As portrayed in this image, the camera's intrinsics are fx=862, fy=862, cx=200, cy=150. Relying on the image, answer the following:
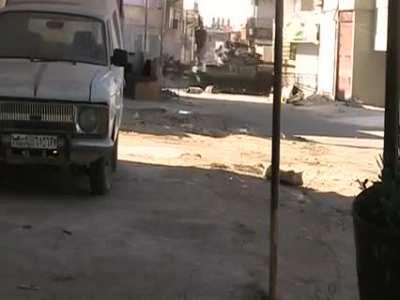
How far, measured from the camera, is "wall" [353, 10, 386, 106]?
35562mm

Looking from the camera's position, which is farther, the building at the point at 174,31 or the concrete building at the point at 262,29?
the concrete building at the point at 262,29

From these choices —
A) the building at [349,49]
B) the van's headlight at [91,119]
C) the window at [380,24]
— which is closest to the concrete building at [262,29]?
the building at [349,49]

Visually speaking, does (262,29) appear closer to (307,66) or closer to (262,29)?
(262,29)

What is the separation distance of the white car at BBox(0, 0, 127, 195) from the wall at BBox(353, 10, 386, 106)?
26.8 m

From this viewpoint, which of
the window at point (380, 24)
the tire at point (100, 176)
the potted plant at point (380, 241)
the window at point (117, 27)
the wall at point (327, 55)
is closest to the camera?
the potted plant at point (380, 241)

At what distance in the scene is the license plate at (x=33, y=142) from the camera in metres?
8.70

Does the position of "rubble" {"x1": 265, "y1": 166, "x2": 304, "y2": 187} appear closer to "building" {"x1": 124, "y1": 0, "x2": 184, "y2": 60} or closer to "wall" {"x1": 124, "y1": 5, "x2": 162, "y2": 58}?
"building" {"x1": 124, "y1": 0, "x2": 184, "y2": 60}

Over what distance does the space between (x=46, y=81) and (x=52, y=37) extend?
124cm

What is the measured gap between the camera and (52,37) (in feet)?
32.6

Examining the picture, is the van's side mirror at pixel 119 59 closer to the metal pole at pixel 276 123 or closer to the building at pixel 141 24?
the metal pole at pixel 276 123

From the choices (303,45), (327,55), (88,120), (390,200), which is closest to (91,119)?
(88,120)

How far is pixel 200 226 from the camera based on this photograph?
8.38 m

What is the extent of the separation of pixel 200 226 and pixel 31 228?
165cm

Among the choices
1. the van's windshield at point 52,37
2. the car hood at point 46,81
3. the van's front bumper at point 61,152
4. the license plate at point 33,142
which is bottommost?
the van's front bumper at point 61,152
